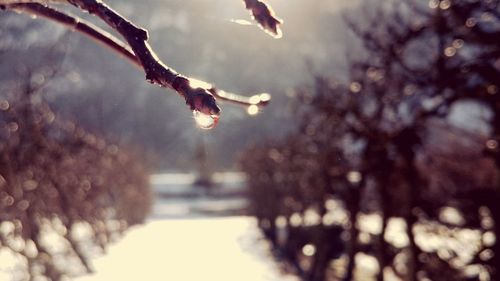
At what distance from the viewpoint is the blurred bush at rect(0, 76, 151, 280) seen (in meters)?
12.2

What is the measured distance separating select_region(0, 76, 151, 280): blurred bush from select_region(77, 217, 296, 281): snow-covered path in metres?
0.88

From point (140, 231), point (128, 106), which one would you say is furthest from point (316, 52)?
point (140, 231)

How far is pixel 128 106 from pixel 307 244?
6042 cm

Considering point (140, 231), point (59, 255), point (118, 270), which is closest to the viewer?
point (118, 270)

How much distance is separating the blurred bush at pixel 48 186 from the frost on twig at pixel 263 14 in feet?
35.0

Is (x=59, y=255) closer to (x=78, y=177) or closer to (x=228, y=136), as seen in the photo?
(x=78, y=177)

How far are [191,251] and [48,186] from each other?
606 cm

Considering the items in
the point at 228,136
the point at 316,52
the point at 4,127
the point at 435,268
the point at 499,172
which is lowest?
the point at 435,268

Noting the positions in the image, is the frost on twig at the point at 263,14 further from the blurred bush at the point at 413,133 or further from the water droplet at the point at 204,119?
the blurred bush at the point at 413,133

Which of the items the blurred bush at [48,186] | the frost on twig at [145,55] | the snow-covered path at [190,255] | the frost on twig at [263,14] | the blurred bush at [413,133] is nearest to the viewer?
the frost on twig at [145,55]

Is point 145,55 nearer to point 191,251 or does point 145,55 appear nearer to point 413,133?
point 413,133

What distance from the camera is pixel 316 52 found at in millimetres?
84125

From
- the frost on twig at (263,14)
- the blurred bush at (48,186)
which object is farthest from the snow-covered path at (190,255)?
the frost on twig at (263,14)

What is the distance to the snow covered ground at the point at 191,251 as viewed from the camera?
53.8ft
